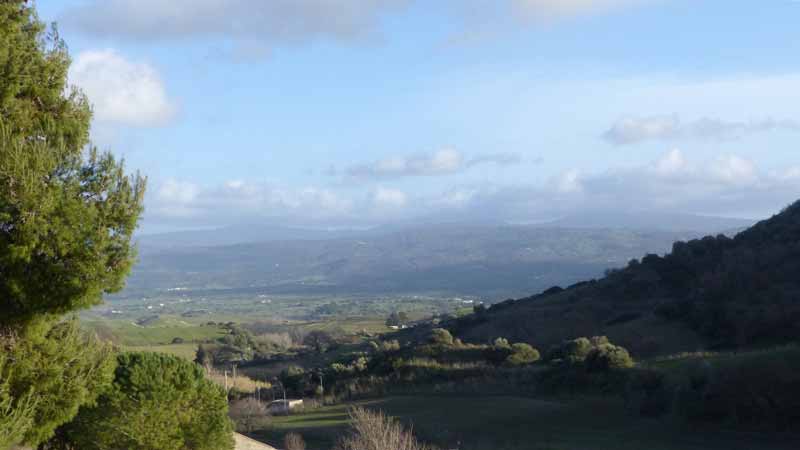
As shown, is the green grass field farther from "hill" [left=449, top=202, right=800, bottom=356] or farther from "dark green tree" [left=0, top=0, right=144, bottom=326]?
"hill" [left=449, top=202, right=800, bottom=356]

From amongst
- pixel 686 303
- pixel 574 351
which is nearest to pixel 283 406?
pixel 574 351

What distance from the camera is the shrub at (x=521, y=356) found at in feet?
114

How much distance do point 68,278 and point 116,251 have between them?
1.87 ft

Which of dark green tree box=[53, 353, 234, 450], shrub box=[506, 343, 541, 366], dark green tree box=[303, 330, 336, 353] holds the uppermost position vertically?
dark green tree box=[53, 353, 234, 450]

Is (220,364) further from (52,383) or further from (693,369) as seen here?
(52,383)

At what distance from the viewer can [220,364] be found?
5144cm

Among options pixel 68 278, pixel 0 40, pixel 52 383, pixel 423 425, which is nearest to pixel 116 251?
pixel 68 278

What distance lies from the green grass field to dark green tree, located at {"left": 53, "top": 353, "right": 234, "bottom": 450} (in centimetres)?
682

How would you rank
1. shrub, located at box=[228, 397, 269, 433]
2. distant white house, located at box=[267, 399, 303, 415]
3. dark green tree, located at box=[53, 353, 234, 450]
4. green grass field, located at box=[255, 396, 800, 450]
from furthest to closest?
distant white house, located at box=[267, 399, 303, 415]
shrub, located at box=[228, 397, 269, 433]
green grass field, located at box=[255, 396, 800, 450]
dark green tree, located at box=[53, 353, 234, 450]

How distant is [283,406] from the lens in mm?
28641

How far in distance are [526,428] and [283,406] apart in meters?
10.5

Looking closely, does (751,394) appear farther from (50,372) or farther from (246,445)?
(50,372)

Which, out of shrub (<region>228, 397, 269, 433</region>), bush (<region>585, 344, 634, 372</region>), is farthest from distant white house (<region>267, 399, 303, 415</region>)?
bush (<region>585, 344, 634, 372</region>)

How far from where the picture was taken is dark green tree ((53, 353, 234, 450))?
1134 centimetres
